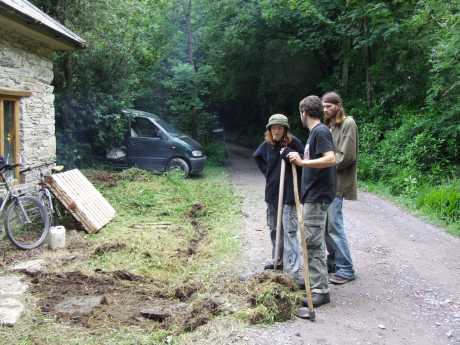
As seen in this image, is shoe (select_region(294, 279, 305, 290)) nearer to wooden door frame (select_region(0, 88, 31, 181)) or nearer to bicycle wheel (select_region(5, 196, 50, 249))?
bicycle wheel (select_region(5, 196, 50, 249))

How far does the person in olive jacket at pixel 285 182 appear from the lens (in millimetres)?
4883

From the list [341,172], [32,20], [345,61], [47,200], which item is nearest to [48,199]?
[47,200]

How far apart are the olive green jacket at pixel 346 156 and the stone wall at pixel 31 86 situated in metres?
5.17

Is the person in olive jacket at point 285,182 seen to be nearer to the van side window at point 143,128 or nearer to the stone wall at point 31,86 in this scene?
the stone wall at point 31,86

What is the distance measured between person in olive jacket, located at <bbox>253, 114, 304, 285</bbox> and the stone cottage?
13.1ft

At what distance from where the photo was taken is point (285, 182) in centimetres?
494

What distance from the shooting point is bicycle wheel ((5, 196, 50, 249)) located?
21.3ft

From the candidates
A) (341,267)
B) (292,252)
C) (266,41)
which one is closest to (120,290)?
(292,252)

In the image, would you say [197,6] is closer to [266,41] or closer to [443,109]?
[266,41]

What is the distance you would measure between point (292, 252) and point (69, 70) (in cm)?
1016

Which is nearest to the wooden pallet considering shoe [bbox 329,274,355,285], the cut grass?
the cut grass

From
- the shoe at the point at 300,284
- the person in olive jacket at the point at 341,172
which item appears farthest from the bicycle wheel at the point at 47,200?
the person in olive jacket at the point at 341,172

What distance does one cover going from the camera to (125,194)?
10.2 meters

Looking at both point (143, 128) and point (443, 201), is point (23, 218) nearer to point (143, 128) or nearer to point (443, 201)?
point (443, 201)
